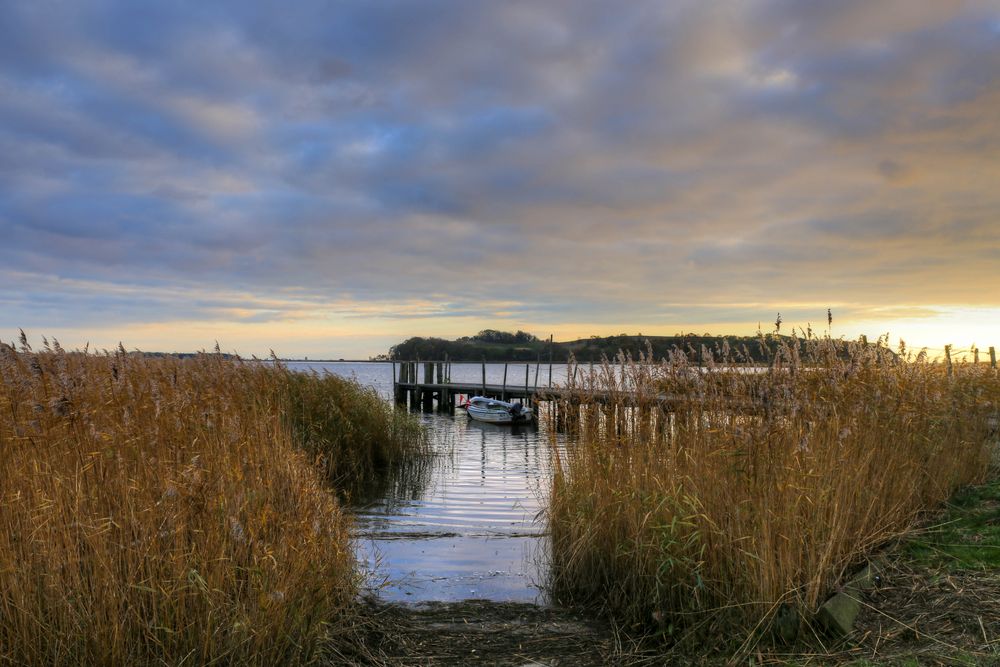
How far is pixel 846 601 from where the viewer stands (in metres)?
4.82

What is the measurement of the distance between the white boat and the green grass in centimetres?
2455

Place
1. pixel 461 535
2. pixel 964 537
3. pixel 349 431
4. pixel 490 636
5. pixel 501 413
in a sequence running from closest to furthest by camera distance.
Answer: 1. pixel 490 636
2. pixel 964 537
3. pixel 461 535
4. pixel 349 431
5. pixel 501 413

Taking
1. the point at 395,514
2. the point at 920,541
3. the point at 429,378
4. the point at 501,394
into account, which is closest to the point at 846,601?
the point at 920,541

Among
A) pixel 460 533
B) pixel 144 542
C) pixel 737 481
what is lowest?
pixel 460 533

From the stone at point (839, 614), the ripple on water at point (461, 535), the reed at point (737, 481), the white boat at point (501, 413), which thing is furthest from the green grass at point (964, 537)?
the white boat at point (501, 413)

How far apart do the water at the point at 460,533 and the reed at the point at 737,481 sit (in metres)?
1.18

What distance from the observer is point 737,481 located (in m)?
5.31

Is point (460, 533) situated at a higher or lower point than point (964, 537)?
lower

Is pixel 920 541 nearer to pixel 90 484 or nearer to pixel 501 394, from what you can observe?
pixel 90 484

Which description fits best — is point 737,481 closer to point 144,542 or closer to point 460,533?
point 144,542

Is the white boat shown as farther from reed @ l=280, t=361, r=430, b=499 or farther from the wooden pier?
reed @ l=280, t=361, r=430, b=499

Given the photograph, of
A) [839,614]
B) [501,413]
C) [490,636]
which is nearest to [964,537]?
[839,614]

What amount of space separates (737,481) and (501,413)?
2668 centimetres

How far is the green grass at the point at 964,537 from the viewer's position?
18.4 feet
